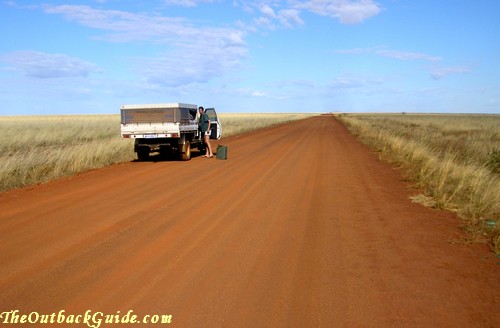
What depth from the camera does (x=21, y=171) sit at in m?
11.8

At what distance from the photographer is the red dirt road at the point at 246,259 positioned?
156 inches

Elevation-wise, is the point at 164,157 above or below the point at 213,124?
below

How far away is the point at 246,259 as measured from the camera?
5.23m

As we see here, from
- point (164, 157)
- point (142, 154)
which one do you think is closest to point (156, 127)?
point (142, 154)

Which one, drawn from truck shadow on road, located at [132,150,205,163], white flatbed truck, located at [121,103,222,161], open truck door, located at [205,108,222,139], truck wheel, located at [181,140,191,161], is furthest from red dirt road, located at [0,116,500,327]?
open truck door, located at [205,108,222,139]

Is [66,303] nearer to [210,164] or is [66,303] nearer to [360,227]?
[360,227]

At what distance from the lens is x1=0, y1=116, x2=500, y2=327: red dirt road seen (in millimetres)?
3955

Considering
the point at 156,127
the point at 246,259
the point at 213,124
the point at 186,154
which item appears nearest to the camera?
the point at 246,259

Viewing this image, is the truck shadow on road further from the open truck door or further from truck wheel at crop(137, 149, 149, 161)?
the open truck door

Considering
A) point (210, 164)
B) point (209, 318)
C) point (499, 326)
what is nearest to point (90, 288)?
point (209, 318)

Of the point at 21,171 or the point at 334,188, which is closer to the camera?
the point at 334,188

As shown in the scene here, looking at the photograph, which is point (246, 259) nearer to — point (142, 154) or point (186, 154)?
point (186, 154)

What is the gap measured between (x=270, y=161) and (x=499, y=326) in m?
11.8

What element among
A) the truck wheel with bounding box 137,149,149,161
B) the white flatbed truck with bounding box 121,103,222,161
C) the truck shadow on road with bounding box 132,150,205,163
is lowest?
the truck shadow on road with bounding box 132,150,205,163
